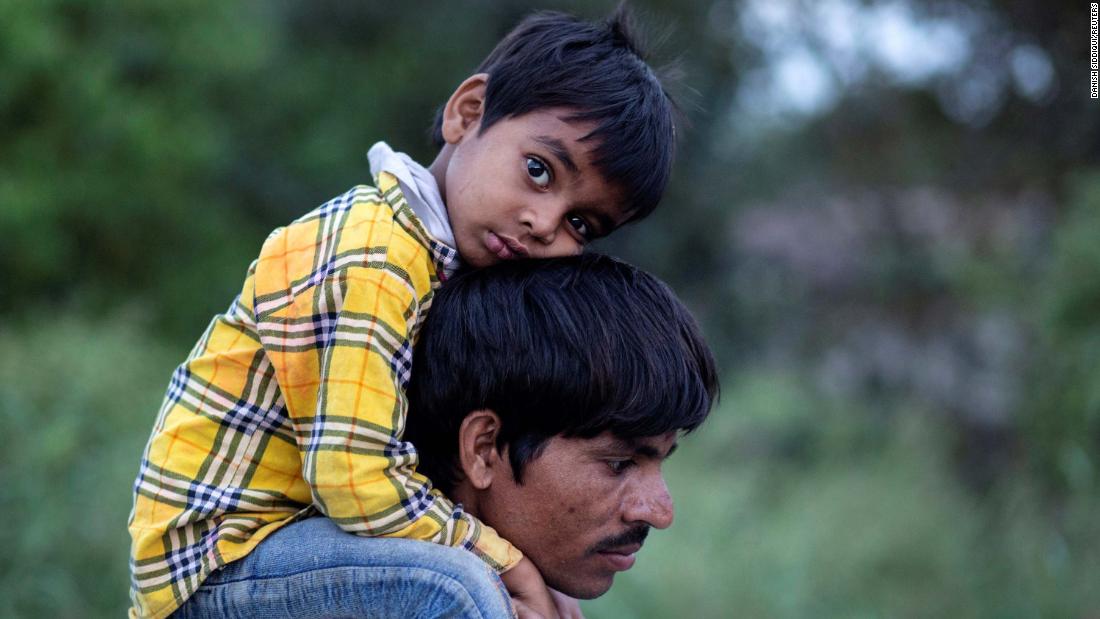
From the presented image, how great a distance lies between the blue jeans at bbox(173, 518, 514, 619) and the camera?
2.12 metres

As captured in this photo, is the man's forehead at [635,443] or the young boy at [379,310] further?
the man's forehead at [635,443]

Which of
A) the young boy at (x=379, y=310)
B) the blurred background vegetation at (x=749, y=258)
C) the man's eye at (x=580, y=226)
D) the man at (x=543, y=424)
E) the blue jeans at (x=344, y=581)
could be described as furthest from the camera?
the blurred background vegetation at (x=749, y=258)

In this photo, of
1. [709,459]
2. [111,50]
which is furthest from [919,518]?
[111,50]

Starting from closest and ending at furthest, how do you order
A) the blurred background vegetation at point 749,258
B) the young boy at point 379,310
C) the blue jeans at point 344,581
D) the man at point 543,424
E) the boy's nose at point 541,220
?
the blue jeans at point 344,581 → the young boy at point 379,310 → the man at point 543,424 → the boy's nose at point 541,220 → the blurred background vegetation at point 749,258

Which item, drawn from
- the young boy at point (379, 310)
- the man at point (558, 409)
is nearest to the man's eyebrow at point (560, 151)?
the young boy at point (379, 310)

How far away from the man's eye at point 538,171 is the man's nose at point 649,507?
25.3 inches

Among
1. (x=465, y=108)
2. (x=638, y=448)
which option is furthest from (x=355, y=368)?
(x=465, y=108)

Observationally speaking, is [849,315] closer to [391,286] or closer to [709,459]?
[709,459]

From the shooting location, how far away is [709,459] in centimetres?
1118

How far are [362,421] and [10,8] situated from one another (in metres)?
6.03

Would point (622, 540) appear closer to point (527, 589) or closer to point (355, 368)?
point (527, 589)

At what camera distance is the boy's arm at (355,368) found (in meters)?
2.19

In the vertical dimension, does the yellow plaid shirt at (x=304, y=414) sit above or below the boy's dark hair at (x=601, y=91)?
below

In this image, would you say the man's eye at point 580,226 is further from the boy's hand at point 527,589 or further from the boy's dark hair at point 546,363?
the boy's hand at point 527,589
